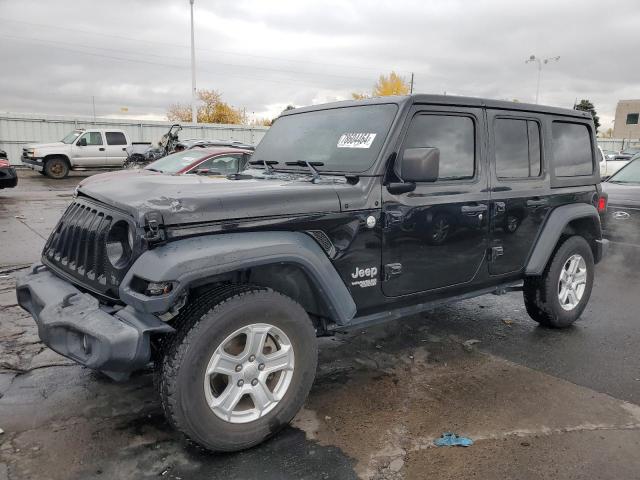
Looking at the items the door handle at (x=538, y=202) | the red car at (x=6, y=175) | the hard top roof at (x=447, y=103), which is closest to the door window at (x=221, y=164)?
the hard top roof at (x=447, y=103)

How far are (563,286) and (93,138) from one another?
19.7 meters

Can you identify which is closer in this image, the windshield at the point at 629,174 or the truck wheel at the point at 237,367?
the truck wheel at the point at 237,367

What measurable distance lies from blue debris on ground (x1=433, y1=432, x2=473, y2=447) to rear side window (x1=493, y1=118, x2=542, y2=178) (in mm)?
2010

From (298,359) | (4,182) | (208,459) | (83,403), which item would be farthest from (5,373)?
(4,182)

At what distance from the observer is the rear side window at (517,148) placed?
4.05 meters

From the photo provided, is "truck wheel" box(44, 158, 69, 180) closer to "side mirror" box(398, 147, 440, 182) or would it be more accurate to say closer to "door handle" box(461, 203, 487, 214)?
"door handle" box(461, 203, 487, 214)

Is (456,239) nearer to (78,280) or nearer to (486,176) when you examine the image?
(486,176)

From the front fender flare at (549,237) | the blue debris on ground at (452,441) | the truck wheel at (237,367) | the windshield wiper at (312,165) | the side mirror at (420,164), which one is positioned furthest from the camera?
the front fender flare at (549,237)

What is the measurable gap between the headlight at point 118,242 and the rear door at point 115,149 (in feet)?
62.8

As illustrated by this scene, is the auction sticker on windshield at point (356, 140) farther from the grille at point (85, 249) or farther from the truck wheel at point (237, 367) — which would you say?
the grille at point (85, 249)

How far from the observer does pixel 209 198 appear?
2.72 meters

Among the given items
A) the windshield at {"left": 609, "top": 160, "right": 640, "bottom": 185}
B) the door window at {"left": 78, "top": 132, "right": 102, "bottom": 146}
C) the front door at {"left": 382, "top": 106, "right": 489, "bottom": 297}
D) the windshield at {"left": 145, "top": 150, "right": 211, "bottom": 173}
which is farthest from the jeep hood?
the door window at {"left": 78, "top": 132, "right": 102, "bottom": 146}

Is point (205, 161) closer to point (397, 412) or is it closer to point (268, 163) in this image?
point (268, 163)

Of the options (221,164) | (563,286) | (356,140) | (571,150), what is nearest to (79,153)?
(221,164)
